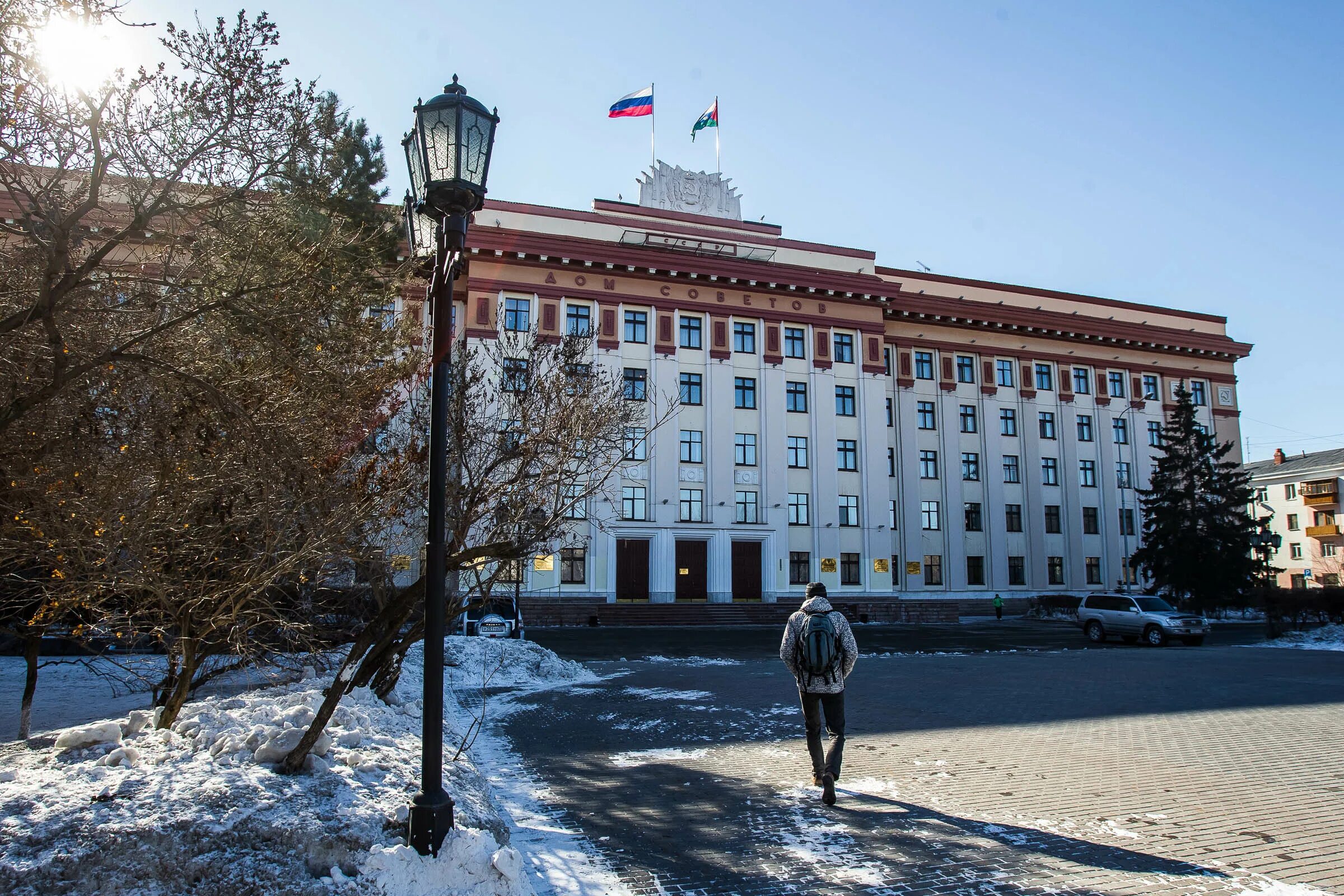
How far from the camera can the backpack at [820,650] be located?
23.3ft

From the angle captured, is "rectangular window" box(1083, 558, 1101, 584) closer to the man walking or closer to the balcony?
the balcony

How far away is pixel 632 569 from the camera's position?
38812 millimetres

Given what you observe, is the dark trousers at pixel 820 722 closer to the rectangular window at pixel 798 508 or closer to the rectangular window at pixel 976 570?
the rectangular window at pixel 798 508

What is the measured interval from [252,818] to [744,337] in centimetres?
3822

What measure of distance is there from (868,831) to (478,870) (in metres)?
2.95

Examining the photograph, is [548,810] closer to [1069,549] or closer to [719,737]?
[719,737]

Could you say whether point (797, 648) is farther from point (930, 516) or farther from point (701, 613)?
point (930, 516)

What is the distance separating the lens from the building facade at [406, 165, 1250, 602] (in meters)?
38.9

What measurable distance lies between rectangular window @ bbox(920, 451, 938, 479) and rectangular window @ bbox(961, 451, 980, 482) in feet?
5.54

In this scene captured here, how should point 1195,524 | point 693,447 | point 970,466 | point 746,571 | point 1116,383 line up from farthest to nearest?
point 1116,383 → point 970,466 → point 1195,524 → point 746,571 → point 693,447

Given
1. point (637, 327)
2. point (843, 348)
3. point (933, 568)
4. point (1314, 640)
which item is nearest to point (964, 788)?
point (1314, 640)

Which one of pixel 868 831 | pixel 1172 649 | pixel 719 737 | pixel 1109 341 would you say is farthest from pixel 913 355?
pixel 868 831

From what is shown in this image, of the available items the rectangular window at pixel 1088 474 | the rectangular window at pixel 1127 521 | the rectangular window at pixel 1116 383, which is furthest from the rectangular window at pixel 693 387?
the rectangular window at pixel 1127 521

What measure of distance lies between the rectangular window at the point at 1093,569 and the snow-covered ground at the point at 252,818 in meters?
48.8
